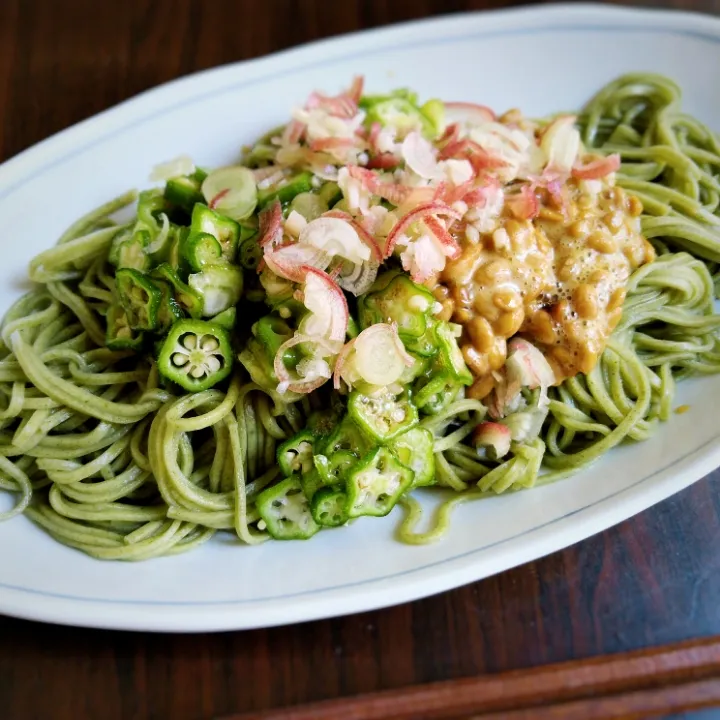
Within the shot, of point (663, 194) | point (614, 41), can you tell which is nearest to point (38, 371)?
point (663, 194)

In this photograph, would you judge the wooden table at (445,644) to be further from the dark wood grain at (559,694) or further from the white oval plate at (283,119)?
the white oval plate at (283,119)

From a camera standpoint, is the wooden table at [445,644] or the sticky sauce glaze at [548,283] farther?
the sticky sauce glaze at [548,283]

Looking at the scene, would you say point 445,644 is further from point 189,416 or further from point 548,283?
point 548,283

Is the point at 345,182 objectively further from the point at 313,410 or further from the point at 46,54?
the point at 46,54

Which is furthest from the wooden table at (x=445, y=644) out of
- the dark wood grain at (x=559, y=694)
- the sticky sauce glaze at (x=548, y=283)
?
the sticky sauce glaze at (x=548, y=283)

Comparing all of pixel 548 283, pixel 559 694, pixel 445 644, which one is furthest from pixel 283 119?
pixel 559 694

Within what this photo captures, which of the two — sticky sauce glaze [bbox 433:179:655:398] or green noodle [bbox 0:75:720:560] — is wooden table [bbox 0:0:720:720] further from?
sticky sauce glaze [bbox 433:179:655:398]

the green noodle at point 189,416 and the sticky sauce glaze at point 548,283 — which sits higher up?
the sticky sauce glaze at point 548,283

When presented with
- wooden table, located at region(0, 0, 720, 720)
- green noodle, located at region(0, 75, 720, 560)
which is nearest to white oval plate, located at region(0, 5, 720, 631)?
green noodle, located at region(0, 75, 720, 560)
